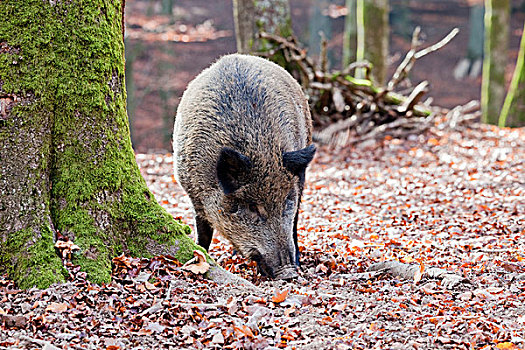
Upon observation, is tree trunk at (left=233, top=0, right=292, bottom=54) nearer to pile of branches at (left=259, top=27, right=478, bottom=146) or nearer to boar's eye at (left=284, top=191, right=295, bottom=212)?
pile of branches at (left=259, top=27, right=478, bottom=146)

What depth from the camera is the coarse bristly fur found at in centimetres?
566

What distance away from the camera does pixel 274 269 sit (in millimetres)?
5543

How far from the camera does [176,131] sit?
6.70 m

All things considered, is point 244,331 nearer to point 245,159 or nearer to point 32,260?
point 32,260

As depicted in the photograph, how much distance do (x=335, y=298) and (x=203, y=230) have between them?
2.12 metres

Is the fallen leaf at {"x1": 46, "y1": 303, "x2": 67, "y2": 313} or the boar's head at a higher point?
the boar's head

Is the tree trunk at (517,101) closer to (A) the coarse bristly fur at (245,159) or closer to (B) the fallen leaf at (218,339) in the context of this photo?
(A) the coarse bristly fur at (245,159)

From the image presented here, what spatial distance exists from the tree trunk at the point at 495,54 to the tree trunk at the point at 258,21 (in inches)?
315

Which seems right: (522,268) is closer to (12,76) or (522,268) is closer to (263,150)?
(263,150)

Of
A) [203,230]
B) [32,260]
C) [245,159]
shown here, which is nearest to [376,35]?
[203,230]

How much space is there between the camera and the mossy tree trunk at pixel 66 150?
4438 millimetres

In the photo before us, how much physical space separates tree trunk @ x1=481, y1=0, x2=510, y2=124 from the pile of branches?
19.0 feet

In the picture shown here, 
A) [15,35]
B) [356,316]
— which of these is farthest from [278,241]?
[15,35]

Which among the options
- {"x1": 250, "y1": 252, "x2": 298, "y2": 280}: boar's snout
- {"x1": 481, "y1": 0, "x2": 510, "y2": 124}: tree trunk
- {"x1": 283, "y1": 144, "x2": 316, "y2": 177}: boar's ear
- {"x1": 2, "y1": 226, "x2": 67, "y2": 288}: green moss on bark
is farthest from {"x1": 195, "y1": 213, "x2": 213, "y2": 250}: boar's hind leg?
{"x1": 481, "y1": 0, "x2": 510, "y2": 124}: tree trunk
